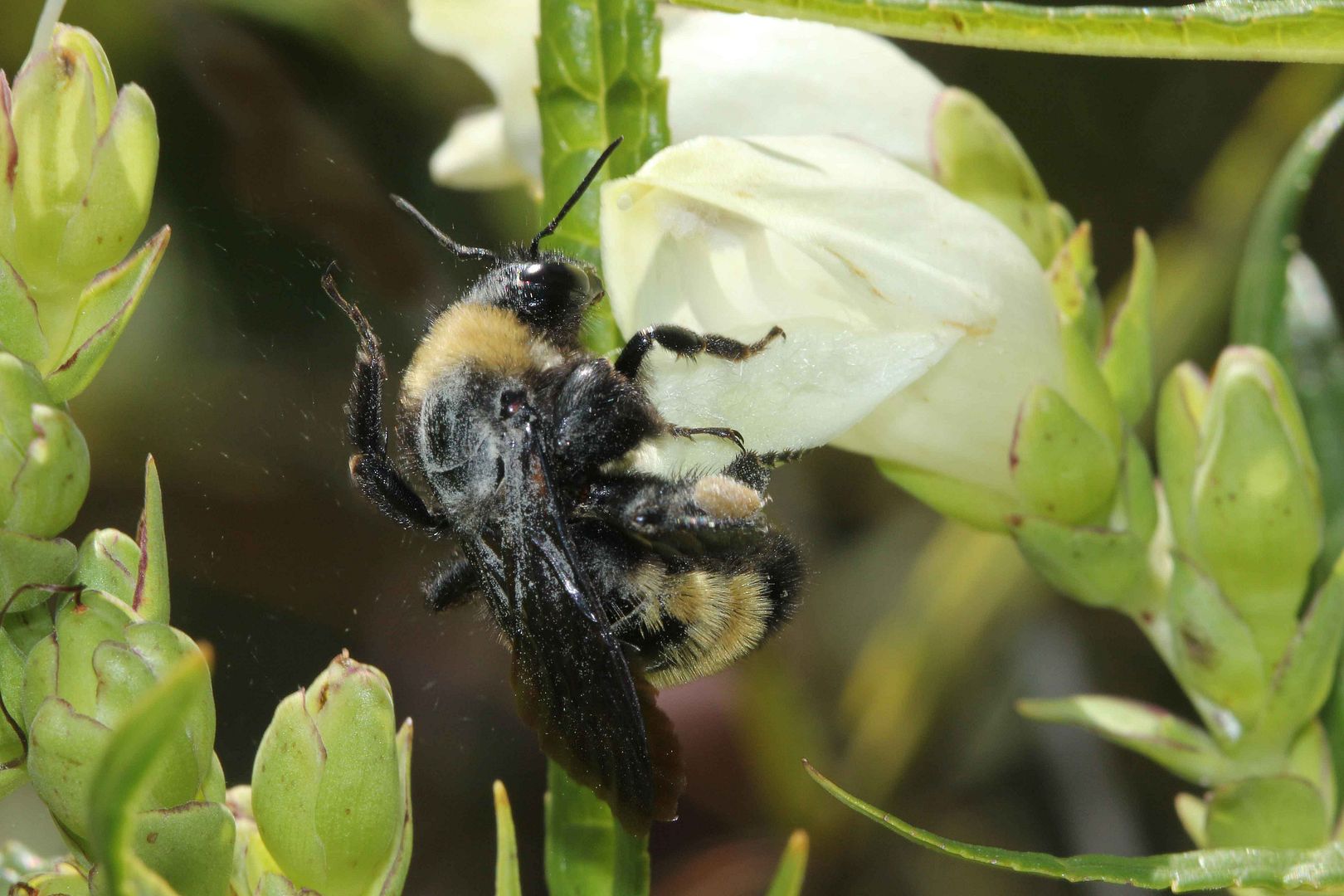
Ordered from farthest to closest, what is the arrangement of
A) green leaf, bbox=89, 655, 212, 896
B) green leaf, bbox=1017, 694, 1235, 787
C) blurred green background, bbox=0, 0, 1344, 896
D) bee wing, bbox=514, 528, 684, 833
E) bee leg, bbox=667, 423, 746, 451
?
blurred green background, bbox=0, 0, 1344, 896, green leaf, bbox=1017, 694, 1235, 787, bee leg, bbox=667, 423, 746, 451, bee wing, bbox=514, 528, 684, 833, green leaf, bbox=89, 655, 212, 896

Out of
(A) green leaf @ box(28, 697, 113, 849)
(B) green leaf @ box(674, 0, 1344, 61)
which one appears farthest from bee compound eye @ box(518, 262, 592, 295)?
(A) green leaf @ box(28, 697, 113, 849)

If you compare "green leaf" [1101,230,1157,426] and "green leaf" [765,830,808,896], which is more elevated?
Answer: "green leaf" [1101,230,1157,426]

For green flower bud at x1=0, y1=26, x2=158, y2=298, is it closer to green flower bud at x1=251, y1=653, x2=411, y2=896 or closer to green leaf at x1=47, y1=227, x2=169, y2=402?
green leaf at x1=47, y1=227, x2=169, y2=402

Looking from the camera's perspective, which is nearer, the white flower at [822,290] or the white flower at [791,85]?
the white flower at [822,290]

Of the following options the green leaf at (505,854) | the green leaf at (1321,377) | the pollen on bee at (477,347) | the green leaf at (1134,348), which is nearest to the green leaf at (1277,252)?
the green leaf at (1321,377)

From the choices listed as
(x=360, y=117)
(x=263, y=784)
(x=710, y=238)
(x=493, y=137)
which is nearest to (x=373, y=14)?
(x=360, y=117)

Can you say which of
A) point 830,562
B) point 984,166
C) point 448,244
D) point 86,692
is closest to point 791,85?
point 984,166

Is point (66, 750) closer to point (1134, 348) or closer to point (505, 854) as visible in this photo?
point (505, 854)

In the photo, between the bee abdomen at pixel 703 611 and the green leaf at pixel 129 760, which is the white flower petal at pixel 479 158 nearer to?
the bee abdomen at pixel 703 611
